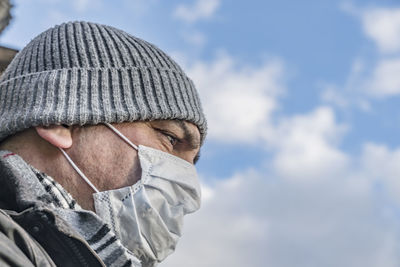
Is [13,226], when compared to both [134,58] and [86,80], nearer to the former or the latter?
[86,80]

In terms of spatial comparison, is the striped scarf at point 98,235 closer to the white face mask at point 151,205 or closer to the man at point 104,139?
the man at point 104,139

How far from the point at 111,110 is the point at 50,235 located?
0.95m

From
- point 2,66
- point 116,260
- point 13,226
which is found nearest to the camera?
point 13,226

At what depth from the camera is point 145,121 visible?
3.64m

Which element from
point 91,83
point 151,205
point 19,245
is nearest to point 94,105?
point 91,83

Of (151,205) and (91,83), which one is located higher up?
(91,83)

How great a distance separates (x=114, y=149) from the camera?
3.46m

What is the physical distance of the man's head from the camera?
3.39 m

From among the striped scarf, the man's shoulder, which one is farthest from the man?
the man's shoulder

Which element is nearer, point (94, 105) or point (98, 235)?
point (98, 235)

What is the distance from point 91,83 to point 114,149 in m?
0.35

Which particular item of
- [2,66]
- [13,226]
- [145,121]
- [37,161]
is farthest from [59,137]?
[2,66]

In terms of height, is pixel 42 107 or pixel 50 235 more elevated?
pixel 42 107

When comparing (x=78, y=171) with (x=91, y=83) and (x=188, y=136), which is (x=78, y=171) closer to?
(x=91, y=83)
